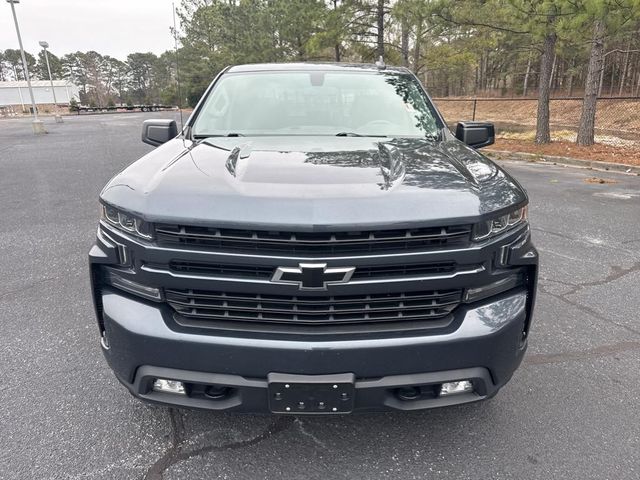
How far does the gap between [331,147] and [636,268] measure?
3.57m

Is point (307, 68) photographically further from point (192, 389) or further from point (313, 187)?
point (192, 389)

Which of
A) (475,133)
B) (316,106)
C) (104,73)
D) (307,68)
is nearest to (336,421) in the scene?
(316,106)

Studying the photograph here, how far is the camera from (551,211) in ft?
21.2

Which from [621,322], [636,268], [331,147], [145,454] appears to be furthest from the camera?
[636,268]

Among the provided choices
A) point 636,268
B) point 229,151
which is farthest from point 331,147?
point 636,268

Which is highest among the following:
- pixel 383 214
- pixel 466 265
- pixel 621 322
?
pixel 383 214

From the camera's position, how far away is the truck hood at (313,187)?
5.79ft

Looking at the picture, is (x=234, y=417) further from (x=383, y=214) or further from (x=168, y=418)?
Result: (x=383, y=214)

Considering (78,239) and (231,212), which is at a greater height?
(231,212)

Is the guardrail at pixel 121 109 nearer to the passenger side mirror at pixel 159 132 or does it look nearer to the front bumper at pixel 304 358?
the passenger side mirror at pixel 159 132

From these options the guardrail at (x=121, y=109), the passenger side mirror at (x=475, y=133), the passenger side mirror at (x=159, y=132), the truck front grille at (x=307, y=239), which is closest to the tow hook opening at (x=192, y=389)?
the truck front grille at (x=307, y=239)

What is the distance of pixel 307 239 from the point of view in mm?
1742

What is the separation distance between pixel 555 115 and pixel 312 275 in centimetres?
3354

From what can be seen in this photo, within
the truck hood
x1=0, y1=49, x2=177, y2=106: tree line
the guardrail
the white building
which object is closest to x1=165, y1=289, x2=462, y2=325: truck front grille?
the truck hood
